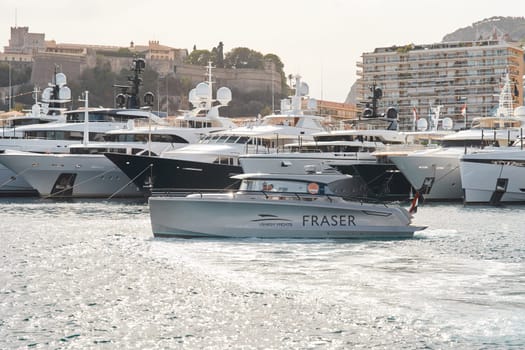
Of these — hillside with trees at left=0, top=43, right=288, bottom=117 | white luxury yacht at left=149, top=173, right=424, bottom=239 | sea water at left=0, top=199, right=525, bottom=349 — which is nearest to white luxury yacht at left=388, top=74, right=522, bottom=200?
sea water at left=0, top=199, right=525, bottom=349

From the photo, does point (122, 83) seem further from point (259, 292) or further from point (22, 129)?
point (259, 292)

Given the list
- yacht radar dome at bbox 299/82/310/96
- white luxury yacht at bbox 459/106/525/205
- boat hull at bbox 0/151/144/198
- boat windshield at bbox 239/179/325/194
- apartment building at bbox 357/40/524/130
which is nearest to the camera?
boat windshield at bbox 239/179/325/194

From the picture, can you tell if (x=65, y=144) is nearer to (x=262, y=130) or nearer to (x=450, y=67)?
(x=262, y=130)

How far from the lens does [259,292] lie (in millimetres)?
21781

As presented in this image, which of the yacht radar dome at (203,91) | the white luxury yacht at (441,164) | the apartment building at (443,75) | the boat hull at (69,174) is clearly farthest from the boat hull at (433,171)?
the apartment building at (443,75)

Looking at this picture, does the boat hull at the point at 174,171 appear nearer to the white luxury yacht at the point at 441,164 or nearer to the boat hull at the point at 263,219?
the white luxury yacht at the point at 441,164

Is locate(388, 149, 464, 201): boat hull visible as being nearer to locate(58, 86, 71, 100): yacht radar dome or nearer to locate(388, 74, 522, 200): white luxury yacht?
locate(388, 74, 522, 200): white luxury yacht

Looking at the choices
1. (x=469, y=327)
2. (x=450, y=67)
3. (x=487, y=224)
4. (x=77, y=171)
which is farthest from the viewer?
(x=450, y=67)

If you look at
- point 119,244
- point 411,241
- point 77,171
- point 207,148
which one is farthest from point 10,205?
point 411,241

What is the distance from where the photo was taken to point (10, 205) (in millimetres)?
51500

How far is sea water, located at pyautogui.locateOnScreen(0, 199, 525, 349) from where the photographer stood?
17531 millimetres

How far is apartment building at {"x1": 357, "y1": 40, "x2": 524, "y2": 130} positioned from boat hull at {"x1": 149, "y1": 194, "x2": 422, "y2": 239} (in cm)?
11437

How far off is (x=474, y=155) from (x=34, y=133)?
3005 cm

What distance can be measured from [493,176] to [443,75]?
101671mm
